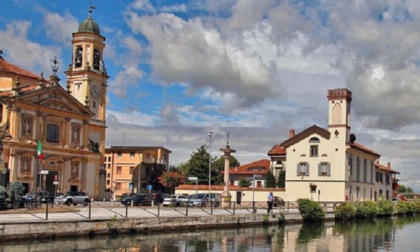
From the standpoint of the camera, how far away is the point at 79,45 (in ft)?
257

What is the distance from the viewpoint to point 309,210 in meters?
46.1

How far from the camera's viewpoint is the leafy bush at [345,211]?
51.4m

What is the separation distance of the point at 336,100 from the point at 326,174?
8.72 metres

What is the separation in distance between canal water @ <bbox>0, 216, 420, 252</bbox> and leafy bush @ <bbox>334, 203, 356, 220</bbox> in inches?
410

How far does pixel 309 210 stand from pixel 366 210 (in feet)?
39.6

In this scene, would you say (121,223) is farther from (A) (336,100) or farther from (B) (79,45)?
(B) (79,45)

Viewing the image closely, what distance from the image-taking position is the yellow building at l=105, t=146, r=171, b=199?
3708 inches

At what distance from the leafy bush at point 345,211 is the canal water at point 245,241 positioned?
10418 mm

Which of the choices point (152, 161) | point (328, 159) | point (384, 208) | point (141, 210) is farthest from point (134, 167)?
point (141, 210)

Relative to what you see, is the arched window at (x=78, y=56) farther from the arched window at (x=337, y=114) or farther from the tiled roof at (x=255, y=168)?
the arched window at (x=337, y=114)

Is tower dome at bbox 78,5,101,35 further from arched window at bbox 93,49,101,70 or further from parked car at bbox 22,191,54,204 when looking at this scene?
parked car at bbox 22,191,54,204

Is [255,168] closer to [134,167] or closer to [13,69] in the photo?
[134,167]

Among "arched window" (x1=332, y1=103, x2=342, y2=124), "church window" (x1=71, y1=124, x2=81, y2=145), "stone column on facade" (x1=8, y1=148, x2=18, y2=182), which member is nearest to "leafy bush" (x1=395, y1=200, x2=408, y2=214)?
"arched window" (x1=332, y1=103, x2=342, y2=124)

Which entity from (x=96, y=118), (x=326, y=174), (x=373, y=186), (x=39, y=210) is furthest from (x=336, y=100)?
(x=39, y=210)
